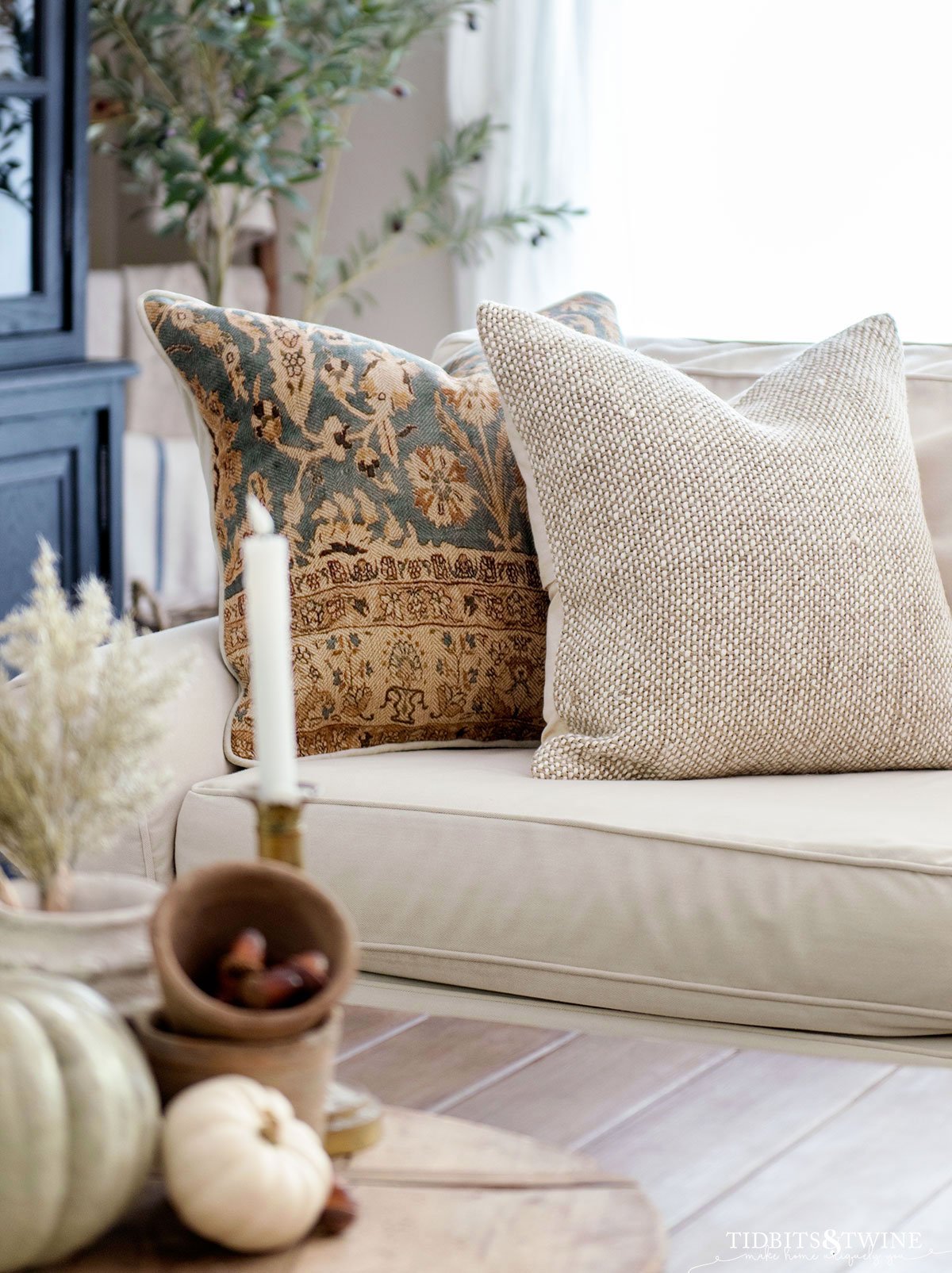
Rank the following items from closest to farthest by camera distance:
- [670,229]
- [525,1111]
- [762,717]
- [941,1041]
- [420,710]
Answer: [525,1111]
[941,1041]
[762,717]
[420,710]
[670,229]

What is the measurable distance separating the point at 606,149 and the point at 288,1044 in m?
2.99

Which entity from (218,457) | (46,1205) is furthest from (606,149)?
(46,1205)

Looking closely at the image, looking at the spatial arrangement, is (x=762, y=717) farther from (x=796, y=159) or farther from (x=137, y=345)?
(x=137, y=345)

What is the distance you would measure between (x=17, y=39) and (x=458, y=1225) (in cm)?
227

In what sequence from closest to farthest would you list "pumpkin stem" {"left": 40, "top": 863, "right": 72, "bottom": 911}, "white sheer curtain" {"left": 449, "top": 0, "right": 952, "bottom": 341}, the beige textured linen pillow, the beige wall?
"pumpkin stem" {"left": 40, "top": 863, "right": 72, "bottom": 911}, the beige textured linen pillow, "white sheer curtain" {"left": 449, "top": 0, "right": 952, "bottom": 341}, the beige wall

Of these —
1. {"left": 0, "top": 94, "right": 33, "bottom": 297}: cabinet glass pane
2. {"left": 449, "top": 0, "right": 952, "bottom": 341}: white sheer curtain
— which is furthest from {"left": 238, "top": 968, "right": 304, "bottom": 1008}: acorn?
{"left": 449, "top": 0, "right": 952, "bottom": 341}: white sheer curtain

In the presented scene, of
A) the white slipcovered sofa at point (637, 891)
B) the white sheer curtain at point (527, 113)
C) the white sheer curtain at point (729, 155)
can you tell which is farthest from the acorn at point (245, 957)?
the white sheer curtain at point (527, 113)

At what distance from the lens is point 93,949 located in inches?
23.9

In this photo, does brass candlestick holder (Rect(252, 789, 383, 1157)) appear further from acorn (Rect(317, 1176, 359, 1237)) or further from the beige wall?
the beige wall

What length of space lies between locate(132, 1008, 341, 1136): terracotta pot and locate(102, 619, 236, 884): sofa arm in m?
0.82

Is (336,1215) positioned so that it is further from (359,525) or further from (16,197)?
(16,197)

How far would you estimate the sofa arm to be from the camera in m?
1.44

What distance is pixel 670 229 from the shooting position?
327 centimetres

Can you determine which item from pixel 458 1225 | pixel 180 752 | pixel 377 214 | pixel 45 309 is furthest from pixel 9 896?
pixel 377 214
